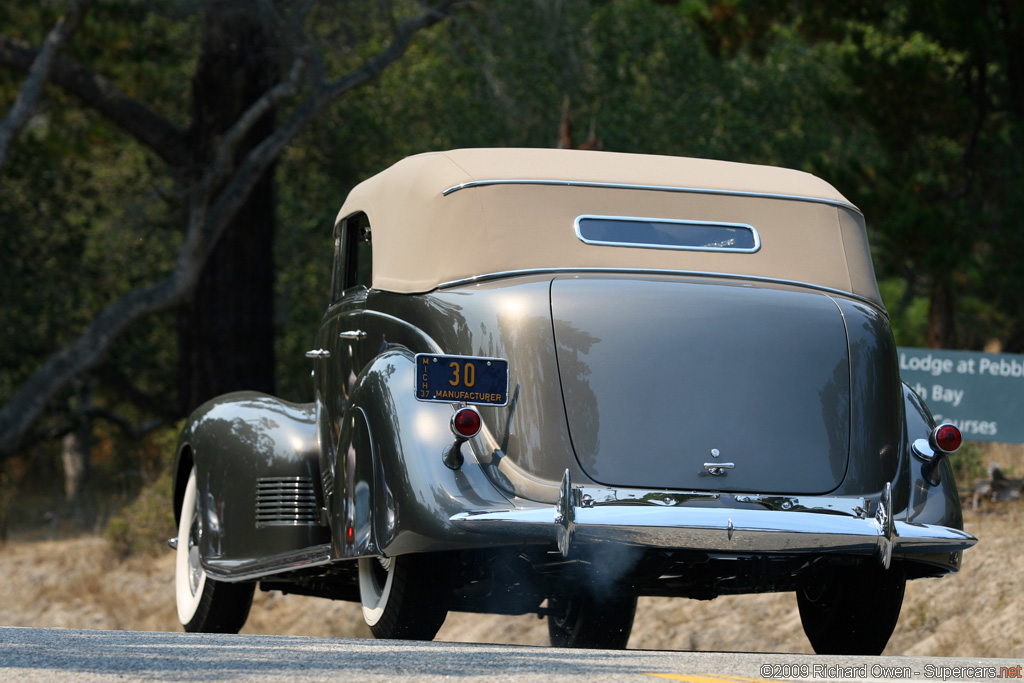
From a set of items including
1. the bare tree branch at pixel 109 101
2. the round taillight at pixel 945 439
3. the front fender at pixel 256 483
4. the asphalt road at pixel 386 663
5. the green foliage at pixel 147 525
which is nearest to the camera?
the asphalt road at pixel 386 663

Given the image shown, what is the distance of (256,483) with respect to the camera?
664cm

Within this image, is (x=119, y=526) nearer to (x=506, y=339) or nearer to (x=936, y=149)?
(x=506, y=339)

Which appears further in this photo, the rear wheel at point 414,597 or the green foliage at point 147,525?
the green foliage at point 147,525

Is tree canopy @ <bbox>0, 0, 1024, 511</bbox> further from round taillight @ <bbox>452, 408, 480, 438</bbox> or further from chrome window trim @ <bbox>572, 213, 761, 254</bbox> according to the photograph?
round taillight @ <bbox>452, 408, 480, 438</bbox>

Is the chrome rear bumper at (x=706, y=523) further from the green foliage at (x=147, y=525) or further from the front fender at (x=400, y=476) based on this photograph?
the green foliage at (x=147, y=525)

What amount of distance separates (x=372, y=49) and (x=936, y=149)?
1055 centimetres

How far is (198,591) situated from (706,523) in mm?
3682

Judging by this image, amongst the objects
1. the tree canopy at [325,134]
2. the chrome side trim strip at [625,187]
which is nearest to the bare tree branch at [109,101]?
the tree canopy at [325,134]

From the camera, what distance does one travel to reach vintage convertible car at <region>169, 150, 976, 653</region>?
495 centimetres

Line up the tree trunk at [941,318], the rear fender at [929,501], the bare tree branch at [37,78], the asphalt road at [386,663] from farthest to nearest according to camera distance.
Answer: the tree trunk at [941,318]
the bare tree branch at [37,78]
the rear fender at [929,501]
the asphalt road at [386,663]

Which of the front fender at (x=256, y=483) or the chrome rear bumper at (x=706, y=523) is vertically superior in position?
the chrome rear bumper at (x=706, y=523)

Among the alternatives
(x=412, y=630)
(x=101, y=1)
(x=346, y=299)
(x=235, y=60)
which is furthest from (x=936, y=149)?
(x=412, y=630)

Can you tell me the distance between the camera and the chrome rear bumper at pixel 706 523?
473 cm

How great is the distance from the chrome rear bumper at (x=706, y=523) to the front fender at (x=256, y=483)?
1850 mm
